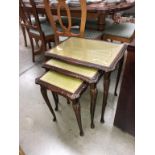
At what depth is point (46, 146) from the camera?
4.47 feet

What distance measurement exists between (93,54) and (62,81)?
330mm

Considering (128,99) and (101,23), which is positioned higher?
(101,23)

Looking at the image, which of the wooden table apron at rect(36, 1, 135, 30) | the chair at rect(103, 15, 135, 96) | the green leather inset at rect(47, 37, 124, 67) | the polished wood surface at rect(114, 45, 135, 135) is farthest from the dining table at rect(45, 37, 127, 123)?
the chair at rect(103, 15, 135, 96)

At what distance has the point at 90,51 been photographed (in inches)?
51.3

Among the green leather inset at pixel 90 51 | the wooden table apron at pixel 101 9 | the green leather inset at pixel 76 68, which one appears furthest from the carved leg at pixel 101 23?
the green leather inset at pixel 76 68

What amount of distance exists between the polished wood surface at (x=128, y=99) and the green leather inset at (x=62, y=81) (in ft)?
1.12

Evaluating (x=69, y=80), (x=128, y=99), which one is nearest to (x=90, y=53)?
(x=69, y=80)

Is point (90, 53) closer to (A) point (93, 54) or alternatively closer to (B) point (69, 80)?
(A) point (93, 54)

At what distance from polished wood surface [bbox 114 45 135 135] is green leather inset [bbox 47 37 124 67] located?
15 cm

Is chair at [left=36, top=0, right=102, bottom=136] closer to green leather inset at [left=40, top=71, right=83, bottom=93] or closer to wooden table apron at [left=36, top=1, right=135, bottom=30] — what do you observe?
green leather inset at [left=40, top=71, right=83, bottom=93]

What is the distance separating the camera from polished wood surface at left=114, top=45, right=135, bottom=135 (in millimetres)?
1073

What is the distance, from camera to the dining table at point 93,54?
1.15m
